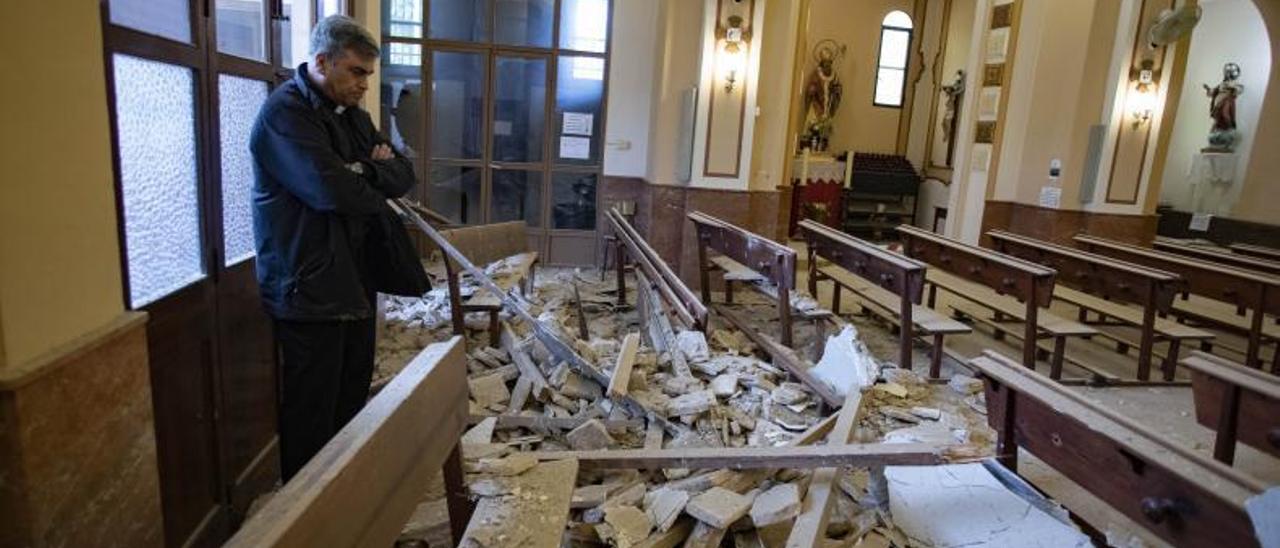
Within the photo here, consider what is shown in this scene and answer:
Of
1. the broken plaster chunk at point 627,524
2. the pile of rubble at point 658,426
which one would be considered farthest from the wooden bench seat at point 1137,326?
the broken plaster chunk at point 627,524

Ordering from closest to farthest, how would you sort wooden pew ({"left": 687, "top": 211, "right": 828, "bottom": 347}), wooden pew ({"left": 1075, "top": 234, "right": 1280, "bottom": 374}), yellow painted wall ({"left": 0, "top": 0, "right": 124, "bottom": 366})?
yellow painted wall ({"left": 0, "top": 0, "right": 124, "bottom": 366}) → wooden pew ({"left": 1075, "top": 234, "right": 1280, "bottom": 374}) → wooden pew ({"left": 687, "top": 211, "right": 828, "bottom": 347})

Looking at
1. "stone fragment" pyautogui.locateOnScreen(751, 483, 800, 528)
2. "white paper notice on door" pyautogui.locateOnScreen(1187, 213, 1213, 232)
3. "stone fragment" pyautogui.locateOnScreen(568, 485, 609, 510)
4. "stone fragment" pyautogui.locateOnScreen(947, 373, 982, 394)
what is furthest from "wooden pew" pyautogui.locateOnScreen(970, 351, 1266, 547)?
"white paper notice on door" pyautogui.locateOnScreen(1187, 213, 1213, 232)

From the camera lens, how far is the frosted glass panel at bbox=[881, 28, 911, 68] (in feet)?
38.2

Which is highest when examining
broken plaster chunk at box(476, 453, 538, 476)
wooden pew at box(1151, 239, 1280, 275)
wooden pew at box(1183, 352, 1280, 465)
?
wooden pew at box(1151, 239, 1280, 275)

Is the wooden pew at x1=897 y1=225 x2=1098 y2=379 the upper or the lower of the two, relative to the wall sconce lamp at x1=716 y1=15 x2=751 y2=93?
lower

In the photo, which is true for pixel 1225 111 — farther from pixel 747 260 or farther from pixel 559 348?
pixel 559 348

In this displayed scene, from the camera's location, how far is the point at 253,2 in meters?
2.63

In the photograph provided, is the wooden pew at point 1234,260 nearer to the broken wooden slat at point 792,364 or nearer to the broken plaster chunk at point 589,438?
the broken wooden slat at point 792,364

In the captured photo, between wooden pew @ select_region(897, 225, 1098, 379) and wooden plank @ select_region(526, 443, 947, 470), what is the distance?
226 centimetres

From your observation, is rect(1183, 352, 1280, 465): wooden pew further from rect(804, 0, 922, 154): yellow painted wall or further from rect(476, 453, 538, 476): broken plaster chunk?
rect(804, 0, 922, 154): yellow painted wall

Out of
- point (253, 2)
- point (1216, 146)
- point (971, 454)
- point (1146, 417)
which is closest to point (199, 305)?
point (253, 2)

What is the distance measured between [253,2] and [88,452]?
5.80 ft

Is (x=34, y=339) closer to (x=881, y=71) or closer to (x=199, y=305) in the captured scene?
(x=199, y=305)

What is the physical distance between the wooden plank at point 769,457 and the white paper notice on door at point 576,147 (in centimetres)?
523
